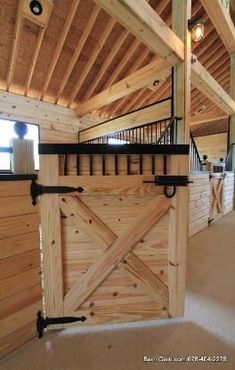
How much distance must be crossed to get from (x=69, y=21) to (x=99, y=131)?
2.25 m

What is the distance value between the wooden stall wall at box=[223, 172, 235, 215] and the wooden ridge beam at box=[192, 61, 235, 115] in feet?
5.81

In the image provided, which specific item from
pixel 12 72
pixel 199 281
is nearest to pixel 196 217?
pixel 199 281

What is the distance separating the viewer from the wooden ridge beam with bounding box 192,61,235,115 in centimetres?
346

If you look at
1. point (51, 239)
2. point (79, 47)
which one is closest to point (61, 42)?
point (79, 47)

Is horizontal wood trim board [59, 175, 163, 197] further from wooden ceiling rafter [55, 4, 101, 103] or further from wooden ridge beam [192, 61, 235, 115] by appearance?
wooden ceiling rafter [55, 4, 101, 103]

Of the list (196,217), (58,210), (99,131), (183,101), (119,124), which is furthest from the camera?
(99,131)

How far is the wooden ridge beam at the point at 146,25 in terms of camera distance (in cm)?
184

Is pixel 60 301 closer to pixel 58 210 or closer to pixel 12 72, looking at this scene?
pixel 58 210

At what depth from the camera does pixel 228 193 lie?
5.41 meters

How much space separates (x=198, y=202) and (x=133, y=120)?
2.01 meters

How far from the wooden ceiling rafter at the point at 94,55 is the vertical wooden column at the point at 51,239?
11.9 feet

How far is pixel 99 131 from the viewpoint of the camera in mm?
5102

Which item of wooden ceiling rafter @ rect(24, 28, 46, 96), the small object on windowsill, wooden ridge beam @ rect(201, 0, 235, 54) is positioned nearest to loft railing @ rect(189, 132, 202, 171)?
wooden ridge beam @ rect(201, 0, 235, 54)

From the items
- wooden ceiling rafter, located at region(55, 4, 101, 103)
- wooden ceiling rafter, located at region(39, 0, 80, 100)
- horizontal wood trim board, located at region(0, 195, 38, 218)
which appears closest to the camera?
horizontal wood trim board, located at region(0, 195, 38, 218)
